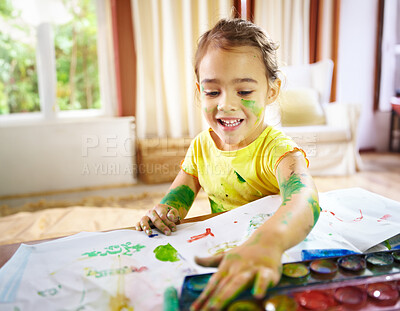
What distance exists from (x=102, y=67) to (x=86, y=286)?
Answer: 121 inches

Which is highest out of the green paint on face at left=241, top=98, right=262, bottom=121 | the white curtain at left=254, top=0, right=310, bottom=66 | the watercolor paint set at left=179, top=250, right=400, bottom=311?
the white curtain at left=254, top=0, right=310, bottom=66

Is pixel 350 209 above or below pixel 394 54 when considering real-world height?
below

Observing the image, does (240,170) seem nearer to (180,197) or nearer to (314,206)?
(180,197)

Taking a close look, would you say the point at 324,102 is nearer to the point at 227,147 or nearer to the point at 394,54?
the point at 394,54

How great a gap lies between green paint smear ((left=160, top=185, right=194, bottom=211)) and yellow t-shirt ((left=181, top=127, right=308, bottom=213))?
0.06 m

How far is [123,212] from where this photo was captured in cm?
231

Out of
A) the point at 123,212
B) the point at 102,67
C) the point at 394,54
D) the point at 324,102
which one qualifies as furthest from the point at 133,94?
the point at 394,54

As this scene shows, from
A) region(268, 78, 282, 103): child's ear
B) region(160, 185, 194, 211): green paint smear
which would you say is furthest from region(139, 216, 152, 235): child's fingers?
region(268, 78, 282, 103): child's ear

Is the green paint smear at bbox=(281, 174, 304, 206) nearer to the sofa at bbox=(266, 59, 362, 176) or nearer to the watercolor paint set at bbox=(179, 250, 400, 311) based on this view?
the watercolor paint set at bbox=(179, 250, 400, 311)

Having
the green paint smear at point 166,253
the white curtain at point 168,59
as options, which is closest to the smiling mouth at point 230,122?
the green paint smear at point 166,253

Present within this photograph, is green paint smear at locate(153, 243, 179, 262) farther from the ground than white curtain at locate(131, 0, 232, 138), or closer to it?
closer to it

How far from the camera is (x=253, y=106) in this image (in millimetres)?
895

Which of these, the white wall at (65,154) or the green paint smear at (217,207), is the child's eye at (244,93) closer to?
the green paint smear at (217,207)

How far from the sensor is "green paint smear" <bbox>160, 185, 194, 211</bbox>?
0.94 meters
